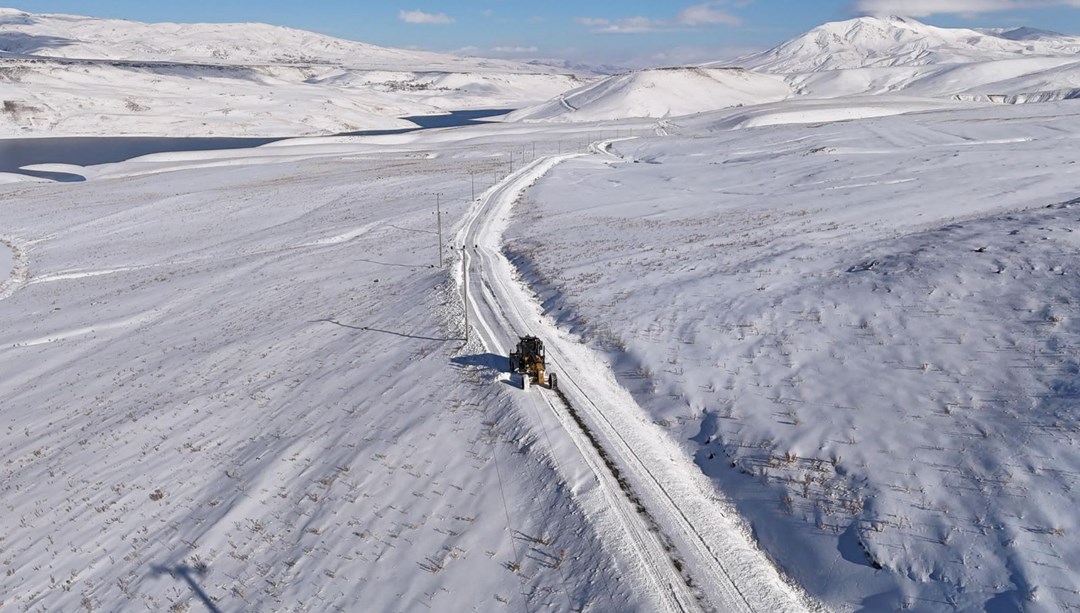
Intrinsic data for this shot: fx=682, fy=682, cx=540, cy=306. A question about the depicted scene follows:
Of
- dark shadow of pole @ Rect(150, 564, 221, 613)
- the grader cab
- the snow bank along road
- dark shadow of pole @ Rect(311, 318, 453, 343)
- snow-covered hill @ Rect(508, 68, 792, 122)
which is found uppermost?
snow-covered hill @ Rect(508, 68, 792, 122)

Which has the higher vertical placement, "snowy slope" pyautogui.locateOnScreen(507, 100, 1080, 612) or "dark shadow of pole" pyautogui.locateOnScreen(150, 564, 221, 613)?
"snowy slope" pyautogui.locateOnScreen(507, 100, 1080, 612)

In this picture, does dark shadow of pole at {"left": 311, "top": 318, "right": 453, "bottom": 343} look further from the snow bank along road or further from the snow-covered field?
the snow bank along road

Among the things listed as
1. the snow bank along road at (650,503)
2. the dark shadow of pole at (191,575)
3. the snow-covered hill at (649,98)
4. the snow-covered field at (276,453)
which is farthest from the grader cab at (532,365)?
the snow-covered hill at (649,98)

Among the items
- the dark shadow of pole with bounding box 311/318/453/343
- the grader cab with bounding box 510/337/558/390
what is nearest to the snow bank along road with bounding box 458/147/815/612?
the grader cab with bounding box 510/337/558/390

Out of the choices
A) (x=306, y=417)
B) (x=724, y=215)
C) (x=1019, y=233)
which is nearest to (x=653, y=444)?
(x=306, y=417)

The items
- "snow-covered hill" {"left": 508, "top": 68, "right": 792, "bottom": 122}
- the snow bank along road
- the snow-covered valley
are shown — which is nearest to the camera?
the snow bank along road

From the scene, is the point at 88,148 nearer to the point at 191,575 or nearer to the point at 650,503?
the point at 191,575
